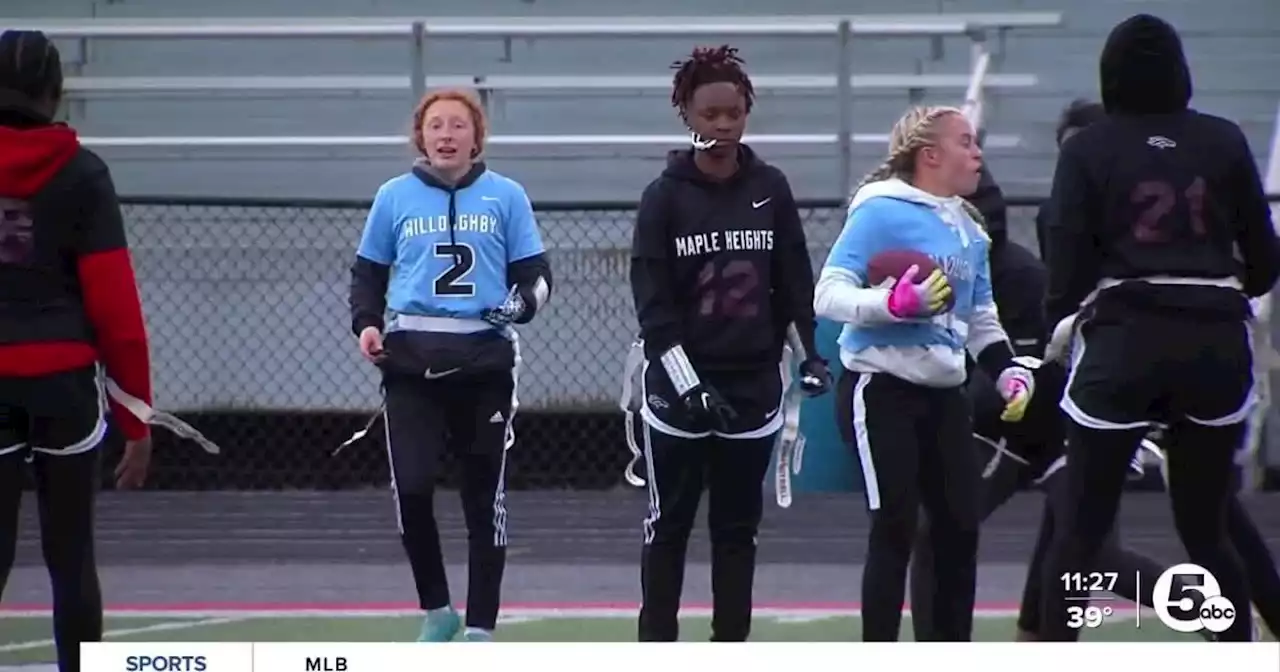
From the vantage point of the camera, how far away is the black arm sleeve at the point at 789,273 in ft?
18.3

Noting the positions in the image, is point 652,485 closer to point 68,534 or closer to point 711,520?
point 711,520

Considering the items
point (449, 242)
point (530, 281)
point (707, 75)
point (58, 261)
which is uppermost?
point (707, 75)

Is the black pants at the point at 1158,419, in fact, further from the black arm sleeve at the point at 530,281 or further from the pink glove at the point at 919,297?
the black arm sleeve at the point at 530,281

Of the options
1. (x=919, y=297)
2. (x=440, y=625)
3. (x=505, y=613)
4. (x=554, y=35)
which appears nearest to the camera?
(x=919, y=297)

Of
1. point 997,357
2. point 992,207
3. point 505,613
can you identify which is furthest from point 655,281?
point 505,613

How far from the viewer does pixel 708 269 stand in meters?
5.47

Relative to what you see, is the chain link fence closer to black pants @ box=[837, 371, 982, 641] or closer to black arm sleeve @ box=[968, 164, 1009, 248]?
black arm sleeve @ box=[968, 164, 1009, 248]

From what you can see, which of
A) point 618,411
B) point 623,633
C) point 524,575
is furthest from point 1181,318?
point 618,411

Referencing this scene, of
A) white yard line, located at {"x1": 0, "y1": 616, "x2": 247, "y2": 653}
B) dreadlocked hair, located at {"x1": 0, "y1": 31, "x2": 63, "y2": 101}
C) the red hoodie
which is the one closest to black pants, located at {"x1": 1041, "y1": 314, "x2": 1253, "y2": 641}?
the red hoodie

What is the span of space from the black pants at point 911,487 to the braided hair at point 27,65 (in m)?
2.01

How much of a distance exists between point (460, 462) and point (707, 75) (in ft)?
4.35

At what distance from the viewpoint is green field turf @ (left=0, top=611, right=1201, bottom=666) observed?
6328mm

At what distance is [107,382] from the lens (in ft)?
16.2

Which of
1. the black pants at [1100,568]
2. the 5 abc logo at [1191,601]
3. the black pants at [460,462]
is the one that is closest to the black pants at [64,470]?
the black pants at [460,462]
